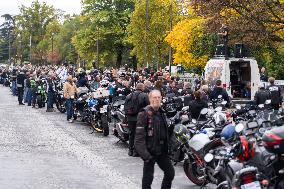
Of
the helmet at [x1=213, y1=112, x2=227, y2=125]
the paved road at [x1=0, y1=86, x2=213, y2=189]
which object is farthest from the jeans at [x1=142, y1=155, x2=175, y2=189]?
the helmet at [x1=213, y1=112, x2=227, y2=125]

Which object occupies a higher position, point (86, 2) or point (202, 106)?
point (86, 2)

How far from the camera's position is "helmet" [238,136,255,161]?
7.17 m

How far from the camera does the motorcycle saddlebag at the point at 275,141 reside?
21.5 feet

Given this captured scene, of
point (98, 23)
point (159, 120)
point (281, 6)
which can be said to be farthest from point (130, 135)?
point (98, 23)

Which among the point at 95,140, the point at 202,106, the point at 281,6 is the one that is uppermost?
the point at 281,6

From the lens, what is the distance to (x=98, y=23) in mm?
66375

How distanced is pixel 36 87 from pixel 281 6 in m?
11.3

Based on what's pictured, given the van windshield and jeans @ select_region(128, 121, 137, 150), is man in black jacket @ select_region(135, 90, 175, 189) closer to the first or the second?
jeans @ select_region(128, 121, 137, 150)

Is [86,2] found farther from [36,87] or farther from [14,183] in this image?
[14,183]

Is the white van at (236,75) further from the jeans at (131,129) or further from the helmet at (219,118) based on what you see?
the helmet at (219,118)

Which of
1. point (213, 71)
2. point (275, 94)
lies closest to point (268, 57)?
point (213, 71)

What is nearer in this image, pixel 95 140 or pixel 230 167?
pixel 230 167

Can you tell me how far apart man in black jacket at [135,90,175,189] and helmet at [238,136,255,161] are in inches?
49.4

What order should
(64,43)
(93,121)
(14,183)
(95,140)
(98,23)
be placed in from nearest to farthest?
1. (14,183)
2. (95,140)
3. (93,121)
4. (98,23)
5. (64,43)
